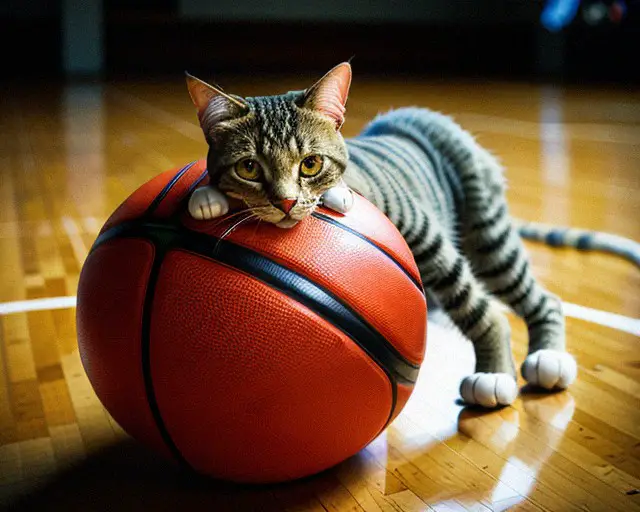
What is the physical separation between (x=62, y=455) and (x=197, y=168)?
0.69m

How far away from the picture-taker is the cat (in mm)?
1543

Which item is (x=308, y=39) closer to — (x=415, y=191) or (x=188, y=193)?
(x=415, y=191)

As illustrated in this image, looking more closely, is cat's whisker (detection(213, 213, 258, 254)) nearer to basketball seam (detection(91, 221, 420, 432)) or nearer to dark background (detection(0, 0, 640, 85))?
basketball seam (detection(91, 221, 420, 432))

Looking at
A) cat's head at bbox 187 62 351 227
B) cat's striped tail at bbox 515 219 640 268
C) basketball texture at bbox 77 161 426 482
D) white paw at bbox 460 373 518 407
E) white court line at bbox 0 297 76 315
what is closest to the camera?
basketball texture at bbox 77 161 426 482

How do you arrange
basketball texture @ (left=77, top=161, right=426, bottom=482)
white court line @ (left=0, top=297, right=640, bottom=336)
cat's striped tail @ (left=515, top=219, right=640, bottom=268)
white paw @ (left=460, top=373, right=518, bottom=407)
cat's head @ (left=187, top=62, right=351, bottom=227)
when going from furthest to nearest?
cat's striped tail @ (left=515, top=219, right=640, bottom=268)
white court line @ (left=0, top=297, right=640, bottom=336)
white paw @ (left=460, top=373, right=518, bottom=407)
cat's head @ (left=187, top=62, right=351, bottom=227)
basketball texture @ (left=77, top=161, right=426, bottom=482)

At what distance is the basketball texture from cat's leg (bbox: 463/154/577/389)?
30.3 inches

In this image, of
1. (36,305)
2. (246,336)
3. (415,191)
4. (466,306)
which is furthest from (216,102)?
(36,305)

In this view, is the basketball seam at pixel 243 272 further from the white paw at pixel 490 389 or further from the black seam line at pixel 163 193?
the white paw at pixel 490 389

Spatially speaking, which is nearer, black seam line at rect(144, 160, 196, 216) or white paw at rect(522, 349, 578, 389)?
black seam line at rect(144, 160, 196, 216)

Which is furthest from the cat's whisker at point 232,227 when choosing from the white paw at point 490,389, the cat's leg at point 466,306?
the white paw at point 490,389

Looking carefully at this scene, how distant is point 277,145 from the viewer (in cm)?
154

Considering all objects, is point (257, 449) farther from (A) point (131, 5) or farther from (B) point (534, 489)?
(A) point (131, 5)

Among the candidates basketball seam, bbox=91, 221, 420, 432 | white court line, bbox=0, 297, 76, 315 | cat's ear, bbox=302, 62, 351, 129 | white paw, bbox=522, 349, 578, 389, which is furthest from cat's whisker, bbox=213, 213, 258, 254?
white court line, bbox=0, 297, 76, 315

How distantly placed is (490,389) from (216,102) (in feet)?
3.06
